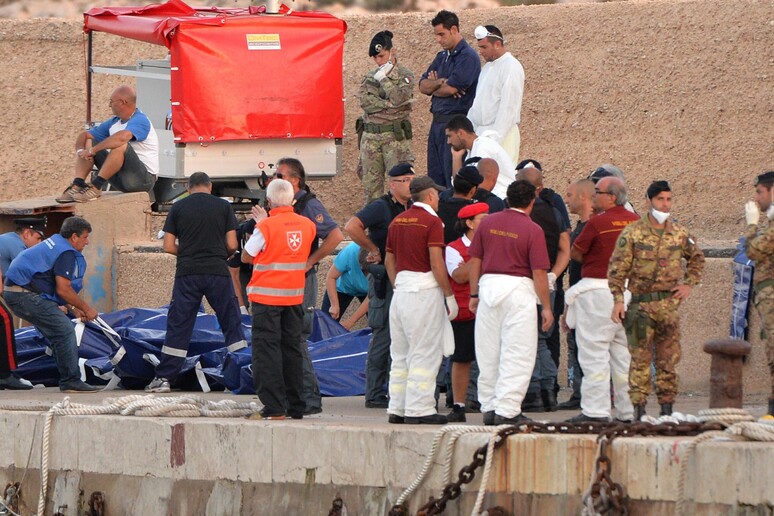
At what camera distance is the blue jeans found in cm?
1248

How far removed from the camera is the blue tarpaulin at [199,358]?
12.5 meters

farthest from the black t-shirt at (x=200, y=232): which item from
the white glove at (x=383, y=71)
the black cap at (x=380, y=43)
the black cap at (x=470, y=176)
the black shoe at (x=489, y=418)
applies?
the white glove at (x=383, y=71)

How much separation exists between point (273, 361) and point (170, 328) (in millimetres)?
2238

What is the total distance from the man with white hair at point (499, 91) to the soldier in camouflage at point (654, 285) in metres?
4.81

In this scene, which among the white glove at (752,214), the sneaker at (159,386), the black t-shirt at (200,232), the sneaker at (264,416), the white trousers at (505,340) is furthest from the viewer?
the sneaker at (159,386)

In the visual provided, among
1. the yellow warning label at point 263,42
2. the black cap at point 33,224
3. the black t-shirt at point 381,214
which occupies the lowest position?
the black cap at point 33,224

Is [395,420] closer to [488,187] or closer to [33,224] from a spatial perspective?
[488,187]

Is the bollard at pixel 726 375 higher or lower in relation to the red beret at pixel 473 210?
lower

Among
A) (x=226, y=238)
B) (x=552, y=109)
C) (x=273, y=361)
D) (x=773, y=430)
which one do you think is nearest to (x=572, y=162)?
(x=552, y=109)

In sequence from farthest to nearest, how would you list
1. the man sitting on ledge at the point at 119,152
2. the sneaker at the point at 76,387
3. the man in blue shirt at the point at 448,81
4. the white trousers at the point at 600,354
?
the man sitting on ledge at the point at 119,152
the man in blue shirt at the point at 448,81
the sneaker at the point at 76,387
the white trousers at the point at 600,354

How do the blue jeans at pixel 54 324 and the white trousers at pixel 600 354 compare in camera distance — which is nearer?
the white trousers at pixel 600 354

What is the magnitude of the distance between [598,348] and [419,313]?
3.90 ft

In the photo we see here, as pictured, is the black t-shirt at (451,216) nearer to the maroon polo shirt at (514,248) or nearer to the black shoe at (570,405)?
the maroon polo shirt at (514,248)

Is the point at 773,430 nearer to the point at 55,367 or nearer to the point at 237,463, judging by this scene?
the point at 237,463
